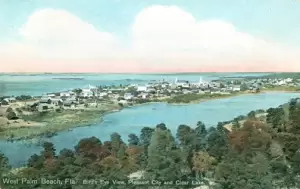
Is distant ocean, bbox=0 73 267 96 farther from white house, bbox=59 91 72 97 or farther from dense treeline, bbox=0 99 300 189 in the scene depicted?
dense treeline, bbox=0 99 300 189

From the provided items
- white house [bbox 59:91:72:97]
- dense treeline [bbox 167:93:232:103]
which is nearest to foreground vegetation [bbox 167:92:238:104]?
dense treeline [bbox 167:93:232:103]

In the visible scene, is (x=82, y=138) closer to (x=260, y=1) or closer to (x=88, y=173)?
(x=88, y=173)

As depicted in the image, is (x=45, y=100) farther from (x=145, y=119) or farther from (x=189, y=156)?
(x=189, y=156)

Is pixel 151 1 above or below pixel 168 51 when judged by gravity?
above

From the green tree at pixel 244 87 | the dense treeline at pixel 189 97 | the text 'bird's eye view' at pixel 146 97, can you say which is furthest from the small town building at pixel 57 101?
the green tree at pixel 244 87

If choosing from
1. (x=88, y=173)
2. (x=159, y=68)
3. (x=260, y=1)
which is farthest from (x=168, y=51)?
(x=88, y=173)

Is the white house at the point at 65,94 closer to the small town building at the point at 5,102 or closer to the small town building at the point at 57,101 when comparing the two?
the small town building at the point at 57,101
